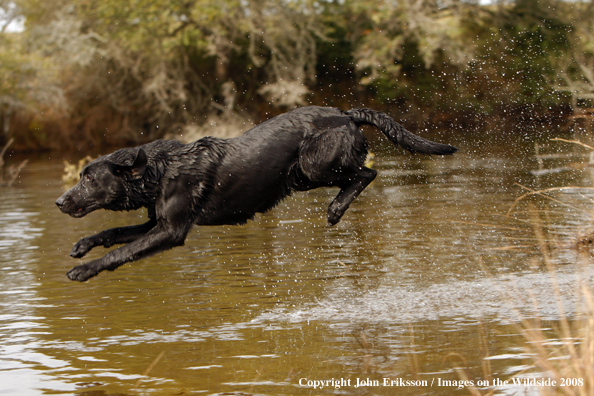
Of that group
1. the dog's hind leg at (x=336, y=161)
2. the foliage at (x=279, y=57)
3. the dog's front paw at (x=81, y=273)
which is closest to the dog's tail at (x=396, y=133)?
the dog's hind leg at (x=336, y=161)

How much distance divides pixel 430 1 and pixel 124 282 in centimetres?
1627

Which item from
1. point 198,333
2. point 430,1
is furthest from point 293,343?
point 430,1

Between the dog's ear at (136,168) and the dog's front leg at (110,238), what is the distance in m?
0.44

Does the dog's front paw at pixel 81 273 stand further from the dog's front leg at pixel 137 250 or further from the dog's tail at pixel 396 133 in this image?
the dog's tail at pixel 396 133

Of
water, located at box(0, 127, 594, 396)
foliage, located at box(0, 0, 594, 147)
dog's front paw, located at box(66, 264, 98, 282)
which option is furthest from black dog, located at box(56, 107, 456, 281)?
foliage, located at box(0, 0, 594, 147)

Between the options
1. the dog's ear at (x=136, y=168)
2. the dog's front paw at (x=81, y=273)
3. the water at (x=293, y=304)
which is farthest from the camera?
the dog's ear at (x=136, y=168)

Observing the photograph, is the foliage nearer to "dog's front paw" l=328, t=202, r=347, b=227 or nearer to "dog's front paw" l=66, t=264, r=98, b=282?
"dog's front paw" l=328, t=202, r=347, b=227

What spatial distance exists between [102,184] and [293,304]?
1.85 meters

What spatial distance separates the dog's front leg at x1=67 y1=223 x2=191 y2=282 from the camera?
500cm

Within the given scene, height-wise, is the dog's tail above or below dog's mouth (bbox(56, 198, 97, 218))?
above

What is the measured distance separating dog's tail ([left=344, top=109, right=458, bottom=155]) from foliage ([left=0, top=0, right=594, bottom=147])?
1407 cm

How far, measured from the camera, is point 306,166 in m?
5.63

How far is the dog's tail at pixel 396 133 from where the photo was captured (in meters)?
5.88

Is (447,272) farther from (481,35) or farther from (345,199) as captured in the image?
(481,35)
